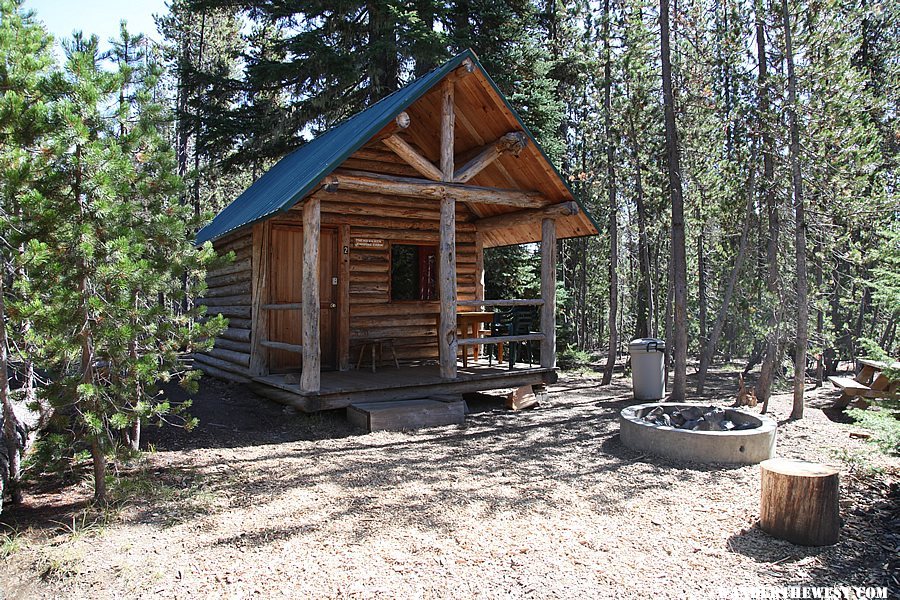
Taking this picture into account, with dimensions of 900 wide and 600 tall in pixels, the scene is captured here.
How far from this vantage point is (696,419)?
24.3 feet

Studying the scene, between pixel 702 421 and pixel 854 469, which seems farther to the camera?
pixel 702 421

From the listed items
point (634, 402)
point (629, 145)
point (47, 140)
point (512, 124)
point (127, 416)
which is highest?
point (629, 145)

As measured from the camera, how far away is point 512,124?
9461mm

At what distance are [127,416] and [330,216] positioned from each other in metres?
6.43

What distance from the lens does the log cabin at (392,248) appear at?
335 inches

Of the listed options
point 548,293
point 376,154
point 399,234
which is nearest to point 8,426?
point 376,154

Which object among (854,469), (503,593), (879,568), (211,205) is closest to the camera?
(503,593)

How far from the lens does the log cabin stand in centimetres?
852

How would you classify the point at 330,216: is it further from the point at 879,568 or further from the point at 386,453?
the point at 879,568

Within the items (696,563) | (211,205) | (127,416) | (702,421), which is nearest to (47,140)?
(127,416)

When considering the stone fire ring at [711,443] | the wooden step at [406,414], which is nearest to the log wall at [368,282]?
the wooden step at [406,414]

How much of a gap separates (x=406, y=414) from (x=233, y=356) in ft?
13.8

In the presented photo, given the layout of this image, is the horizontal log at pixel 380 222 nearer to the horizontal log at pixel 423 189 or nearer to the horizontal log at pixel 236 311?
the horizontal log at pixel 423 189

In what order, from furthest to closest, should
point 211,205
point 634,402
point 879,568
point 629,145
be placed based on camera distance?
1. point 211,205
2. point 629,145
3. point 634,402
4. point 879,568
